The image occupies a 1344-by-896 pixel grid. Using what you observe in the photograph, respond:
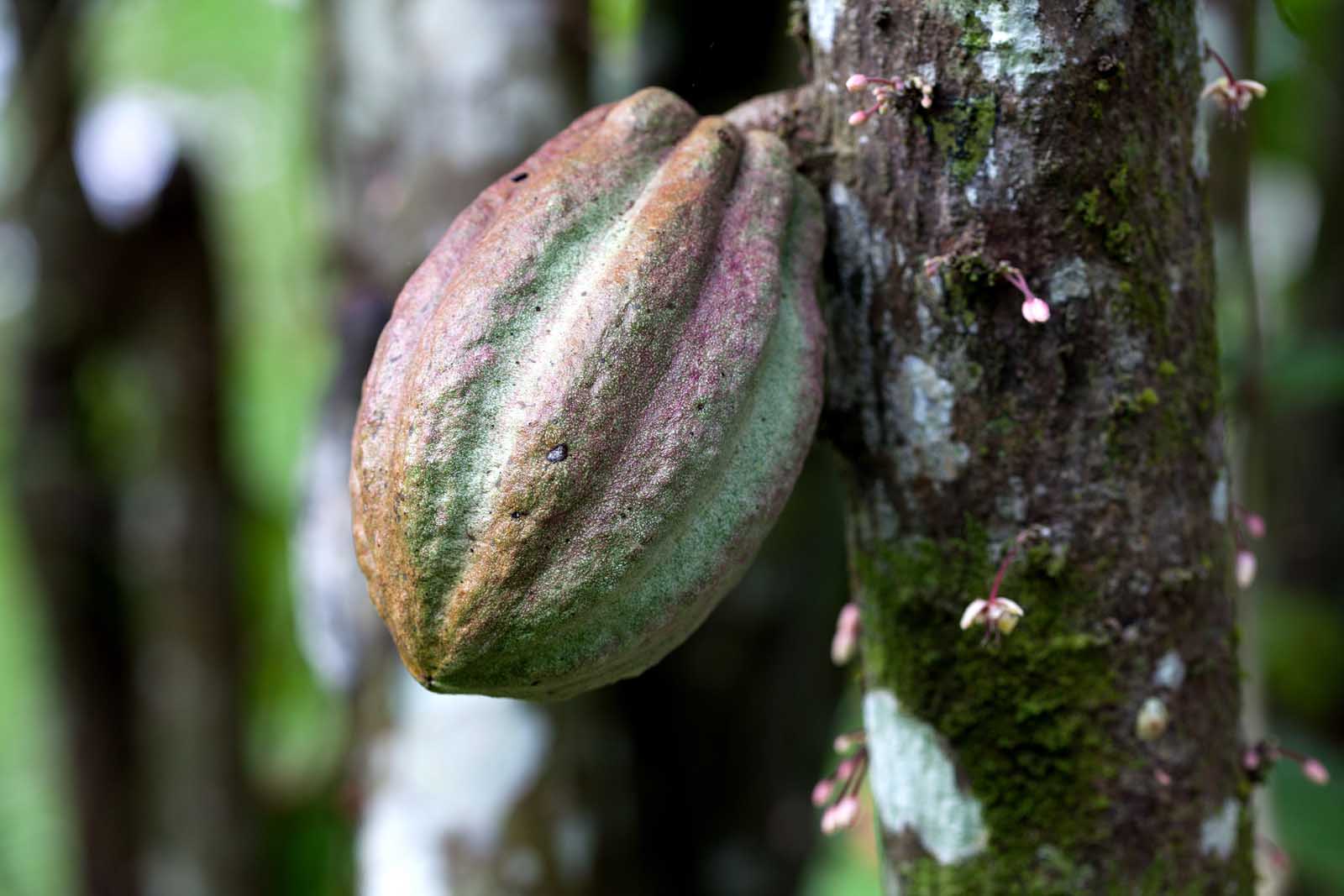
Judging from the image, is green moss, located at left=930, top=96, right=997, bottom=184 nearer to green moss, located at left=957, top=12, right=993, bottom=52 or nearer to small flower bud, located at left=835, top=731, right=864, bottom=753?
green moss, located at left=957, top=12, right=993, bottom=52

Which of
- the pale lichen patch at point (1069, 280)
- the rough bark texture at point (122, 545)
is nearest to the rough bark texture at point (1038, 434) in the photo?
the pale lichen patch at point (1069, 280)

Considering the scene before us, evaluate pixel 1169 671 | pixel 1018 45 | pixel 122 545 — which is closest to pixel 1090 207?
pixel 1018 45

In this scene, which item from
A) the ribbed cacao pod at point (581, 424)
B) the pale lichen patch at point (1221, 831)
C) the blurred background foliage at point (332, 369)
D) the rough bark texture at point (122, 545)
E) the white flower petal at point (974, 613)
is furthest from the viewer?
the rough bark texture at point (122, 545)

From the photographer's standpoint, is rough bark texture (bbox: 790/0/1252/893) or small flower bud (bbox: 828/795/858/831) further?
small flower bud (bbox: 828/795/858/831)

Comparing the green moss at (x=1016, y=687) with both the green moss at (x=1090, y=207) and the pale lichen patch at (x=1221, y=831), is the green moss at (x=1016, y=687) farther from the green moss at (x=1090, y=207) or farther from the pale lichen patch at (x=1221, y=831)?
the green moss at (x=1090, y=207)

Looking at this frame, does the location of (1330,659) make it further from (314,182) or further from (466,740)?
(314,182)

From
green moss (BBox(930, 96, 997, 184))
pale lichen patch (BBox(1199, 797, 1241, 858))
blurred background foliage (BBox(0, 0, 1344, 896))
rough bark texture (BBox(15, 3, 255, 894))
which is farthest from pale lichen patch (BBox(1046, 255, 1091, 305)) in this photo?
rough bark texture (BBox(15, 3, 255, 894))
